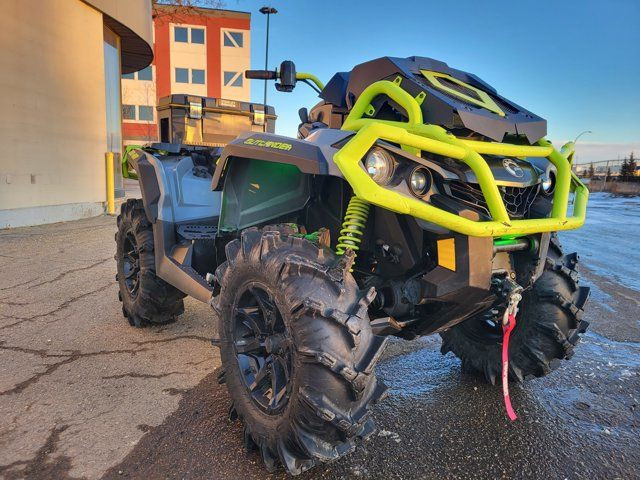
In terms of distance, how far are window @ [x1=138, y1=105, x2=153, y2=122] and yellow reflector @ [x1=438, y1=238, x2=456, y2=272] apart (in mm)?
41092

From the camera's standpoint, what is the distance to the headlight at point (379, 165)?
6.82 feet

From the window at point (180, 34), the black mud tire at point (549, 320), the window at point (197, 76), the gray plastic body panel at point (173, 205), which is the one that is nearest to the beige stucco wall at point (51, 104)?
the gray plastic body panel at point (173, 205)

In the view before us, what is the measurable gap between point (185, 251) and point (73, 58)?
9176 millimetres

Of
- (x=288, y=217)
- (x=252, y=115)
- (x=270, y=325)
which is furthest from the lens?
(x=252, y=115)

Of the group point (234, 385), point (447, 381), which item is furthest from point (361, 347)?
point (447, 381)

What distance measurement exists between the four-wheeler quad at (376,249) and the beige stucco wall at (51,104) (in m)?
7.65

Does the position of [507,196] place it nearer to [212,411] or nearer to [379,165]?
[379,165]

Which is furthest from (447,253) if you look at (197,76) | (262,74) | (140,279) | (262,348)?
(197,76)

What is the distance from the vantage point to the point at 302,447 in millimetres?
1955

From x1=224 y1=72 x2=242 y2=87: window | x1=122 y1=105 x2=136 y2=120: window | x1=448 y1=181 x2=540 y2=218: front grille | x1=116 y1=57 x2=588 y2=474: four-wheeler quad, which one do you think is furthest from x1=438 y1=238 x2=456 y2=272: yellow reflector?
x1=122 y1=105 x2=136 y2=120: window

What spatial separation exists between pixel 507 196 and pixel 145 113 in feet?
136

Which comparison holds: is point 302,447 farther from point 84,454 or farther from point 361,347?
point 84,454

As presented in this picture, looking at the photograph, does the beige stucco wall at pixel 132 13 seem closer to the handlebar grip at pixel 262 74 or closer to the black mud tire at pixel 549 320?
the handlebar grip at pixel 262 74

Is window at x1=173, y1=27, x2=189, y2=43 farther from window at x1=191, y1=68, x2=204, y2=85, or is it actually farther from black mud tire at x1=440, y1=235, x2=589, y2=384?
black mud tire at x1=440, y1=235, x2=589, y2=384
